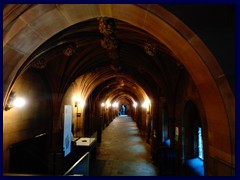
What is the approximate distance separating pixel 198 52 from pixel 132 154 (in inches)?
332

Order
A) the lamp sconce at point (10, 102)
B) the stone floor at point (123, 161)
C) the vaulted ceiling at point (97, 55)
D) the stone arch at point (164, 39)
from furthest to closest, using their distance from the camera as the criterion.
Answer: the stone floor at point (123, 161), the vaulted ceiling at point (97, 55), the lamp sconce at point (10, 102), the stone arch at point (164, 39)

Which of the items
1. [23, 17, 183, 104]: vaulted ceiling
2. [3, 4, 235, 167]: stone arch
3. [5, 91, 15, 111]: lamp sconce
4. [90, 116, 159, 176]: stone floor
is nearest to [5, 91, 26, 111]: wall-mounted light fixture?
[5, 91, 15, 111]: lamp sconce

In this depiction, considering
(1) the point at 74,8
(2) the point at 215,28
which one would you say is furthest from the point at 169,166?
(1) the point at 74,8

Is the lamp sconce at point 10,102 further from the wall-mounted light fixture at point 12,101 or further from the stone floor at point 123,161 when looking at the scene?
the stone floor at point 123,161

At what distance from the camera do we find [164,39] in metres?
3.11

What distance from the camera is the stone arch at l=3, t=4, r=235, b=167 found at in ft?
8.37

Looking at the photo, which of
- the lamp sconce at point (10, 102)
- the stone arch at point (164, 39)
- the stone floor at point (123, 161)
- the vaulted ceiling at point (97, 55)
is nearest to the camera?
the stone arch at point (164, 39)

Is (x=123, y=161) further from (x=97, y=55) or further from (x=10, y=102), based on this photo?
(x=10, y=102)

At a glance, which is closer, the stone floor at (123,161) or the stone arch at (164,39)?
the stone arch at (164,39)

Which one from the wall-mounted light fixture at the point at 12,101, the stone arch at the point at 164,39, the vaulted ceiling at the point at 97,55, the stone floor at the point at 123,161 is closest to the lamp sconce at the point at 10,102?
the wall-mounted light fixture at the point at 12,101

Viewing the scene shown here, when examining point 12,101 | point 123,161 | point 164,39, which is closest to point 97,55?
point 12,101

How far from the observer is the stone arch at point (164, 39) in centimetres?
255

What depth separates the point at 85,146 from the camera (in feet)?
24.8

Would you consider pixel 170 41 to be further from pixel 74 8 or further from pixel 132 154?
pixel 132 154
